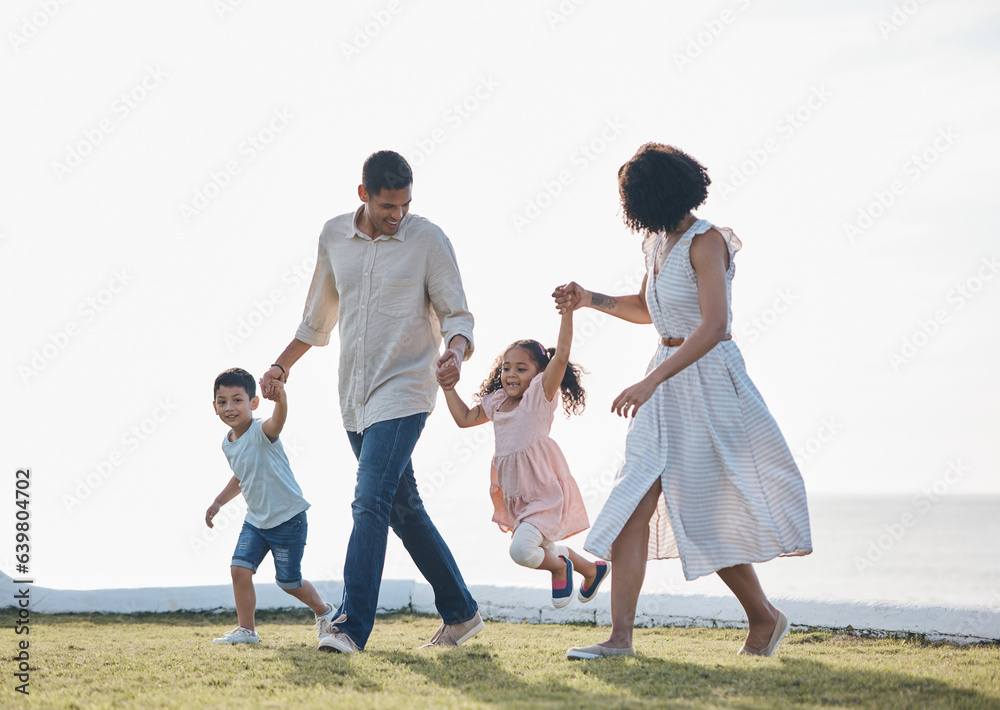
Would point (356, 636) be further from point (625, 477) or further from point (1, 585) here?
point (1, 585)

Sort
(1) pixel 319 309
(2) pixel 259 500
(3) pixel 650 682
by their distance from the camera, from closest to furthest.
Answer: (3) pixel 650 682 < (1) pixel 319 309 < (2) pixel 259 500


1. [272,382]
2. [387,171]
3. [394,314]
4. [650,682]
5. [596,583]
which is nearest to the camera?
[650,682]

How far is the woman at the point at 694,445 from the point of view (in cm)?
351

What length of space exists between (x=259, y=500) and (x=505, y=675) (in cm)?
223

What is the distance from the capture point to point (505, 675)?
10.5 ft

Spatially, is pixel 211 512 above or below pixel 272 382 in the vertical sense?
below

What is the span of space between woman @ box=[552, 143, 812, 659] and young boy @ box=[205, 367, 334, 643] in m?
1.98

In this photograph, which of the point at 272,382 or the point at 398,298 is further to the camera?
the point at 272,382

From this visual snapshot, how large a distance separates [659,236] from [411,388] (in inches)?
49.5

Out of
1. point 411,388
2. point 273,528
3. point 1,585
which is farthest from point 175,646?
point 1,585

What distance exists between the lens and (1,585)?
6.33 m

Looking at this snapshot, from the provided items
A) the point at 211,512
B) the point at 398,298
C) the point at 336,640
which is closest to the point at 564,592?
the point at 336,640

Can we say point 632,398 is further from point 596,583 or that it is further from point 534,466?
point 596,583

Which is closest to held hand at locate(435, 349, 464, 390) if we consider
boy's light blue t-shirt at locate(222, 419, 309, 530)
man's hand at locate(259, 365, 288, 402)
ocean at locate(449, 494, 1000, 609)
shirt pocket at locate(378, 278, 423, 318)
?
shirt pocket at locate(378, 278, 423, 318)
